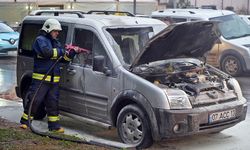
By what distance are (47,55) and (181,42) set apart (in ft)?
6.20

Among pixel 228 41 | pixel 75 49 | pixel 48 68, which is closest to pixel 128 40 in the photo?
pixel 75 49

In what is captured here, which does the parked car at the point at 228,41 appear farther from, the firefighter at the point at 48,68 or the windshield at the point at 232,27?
the firefighter at the point at 48,68

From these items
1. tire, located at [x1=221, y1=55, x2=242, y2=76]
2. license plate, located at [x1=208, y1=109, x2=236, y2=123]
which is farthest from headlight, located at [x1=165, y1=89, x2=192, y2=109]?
tire, located at [x1=221, y1=55, x2=242, y2=76]

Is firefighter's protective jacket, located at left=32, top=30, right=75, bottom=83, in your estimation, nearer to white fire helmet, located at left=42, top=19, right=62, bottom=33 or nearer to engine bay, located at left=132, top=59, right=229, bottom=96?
white fire helmet, located at left=42, top=19, right=62, bottom=33

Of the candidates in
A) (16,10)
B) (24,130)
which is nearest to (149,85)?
(24,130)

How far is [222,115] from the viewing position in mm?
6758

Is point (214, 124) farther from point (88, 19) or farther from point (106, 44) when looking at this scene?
point (88, 19)

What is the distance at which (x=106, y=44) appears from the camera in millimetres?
7176

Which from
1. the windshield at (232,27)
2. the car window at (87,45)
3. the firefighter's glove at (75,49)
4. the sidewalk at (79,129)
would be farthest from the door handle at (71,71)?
the windshield at (232,27)

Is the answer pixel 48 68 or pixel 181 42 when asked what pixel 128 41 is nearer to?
pixel 181 42

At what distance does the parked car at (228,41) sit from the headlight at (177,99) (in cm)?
716

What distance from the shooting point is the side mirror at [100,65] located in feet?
22.8

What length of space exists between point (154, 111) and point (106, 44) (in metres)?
1.30

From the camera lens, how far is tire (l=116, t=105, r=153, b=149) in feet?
21.5
